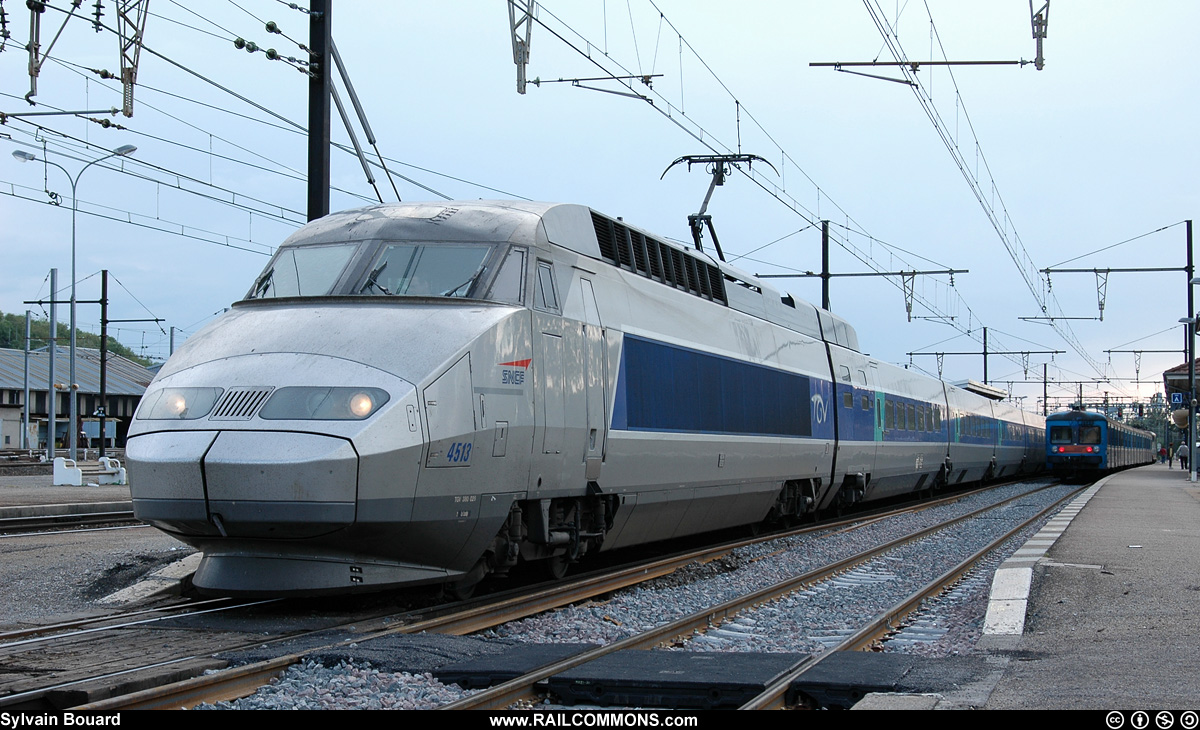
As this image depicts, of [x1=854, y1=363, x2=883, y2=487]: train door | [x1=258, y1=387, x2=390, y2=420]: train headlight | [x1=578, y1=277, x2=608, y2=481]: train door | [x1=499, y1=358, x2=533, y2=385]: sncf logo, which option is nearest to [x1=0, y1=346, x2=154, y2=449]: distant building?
[x1=854, y1=363, x2=883, y2=487]: train door

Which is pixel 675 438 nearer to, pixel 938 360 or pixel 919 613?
pixel 919 613

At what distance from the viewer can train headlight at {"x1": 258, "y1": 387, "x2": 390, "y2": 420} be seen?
7.66m

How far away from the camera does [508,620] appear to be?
28.0ft

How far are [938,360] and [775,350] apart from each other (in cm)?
4787

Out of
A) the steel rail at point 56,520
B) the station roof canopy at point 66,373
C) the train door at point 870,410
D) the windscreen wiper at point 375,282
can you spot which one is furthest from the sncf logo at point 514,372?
the station roof canopy at point 66,373

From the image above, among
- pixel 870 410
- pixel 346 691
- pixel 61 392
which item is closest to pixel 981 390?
pixel 870 410

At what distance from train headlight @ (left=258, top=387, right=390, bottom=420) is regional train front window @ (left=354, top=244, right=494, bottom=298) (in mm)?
1354

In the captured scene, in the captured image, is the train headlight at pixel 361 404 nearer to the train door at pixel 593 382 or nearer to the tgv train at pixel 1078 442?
the train door at pixel 593 382

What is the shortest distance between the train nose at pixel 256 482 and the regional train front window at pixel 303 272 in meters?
1.83

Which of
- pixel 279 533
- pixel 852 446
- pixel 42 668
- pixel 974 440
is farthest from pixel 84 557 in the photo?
pixel 974 440

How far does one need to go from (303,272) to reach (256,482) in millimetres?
2564

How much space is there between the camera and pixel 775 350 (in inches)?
623

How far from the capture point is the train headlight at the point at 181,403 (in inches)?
312

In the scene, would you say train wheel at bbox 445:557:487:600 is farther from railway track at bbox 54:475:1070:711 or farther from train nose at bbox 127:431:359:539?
train nose at bbox 127:431:359:539
